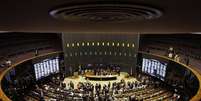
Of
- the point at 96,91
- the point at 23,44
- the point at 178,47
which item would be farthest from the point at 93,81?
the point at 178,47

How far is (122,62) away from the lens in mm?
29484

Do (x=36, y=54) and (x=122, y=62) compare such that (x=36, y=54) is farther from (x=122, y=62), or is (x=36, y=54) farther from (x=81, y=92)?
(x=122, y=62)

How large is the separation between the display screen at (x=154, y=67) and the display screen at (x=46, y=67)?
11.1 m

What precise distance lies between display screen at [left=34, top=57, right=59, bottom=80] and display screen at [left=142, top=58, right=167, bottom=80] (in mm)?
11054

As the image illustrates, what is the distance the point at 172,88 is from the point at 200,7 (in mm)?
20816

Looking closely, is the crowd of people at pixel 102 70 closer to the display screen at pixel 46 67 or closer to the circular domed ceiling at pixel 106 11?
the display screen at pixel 46 67

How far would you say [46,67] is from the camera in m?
25.7

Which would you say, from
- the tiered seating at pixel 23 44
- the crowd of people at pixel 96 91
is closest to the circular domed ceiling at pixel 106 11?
the crowd of people at pixel 96 91

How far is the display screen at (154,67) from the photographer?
24.4 metres

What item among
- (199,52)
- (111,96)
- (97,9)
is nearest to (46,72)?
(111,96)

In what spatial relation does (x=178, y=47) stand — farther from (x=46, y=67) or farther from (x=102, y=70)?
(x=46, y=67)

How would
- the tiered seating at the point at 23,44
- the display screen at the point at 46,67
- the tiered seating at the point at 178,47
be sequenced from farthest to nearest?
the display screen at the point at 46,67, the tiered seating at the point at 23,44, the tiered seating at the point at 178,47

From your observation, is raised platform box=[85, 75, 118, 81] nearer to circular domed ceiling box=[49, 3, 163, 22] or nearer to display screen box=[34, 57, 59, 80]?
display screen box=[34, 57, 59, 80]

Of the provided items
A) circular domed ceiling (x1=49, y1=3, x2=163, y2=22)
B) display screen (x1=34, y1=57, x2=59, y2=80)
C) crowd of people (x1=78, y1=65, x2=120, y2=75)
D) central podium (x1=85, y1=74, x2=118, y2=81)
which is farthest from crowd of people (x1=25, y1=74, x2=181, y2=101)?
circular domed ceiling (x1=49, y1=3, x2=163, y2=22)
